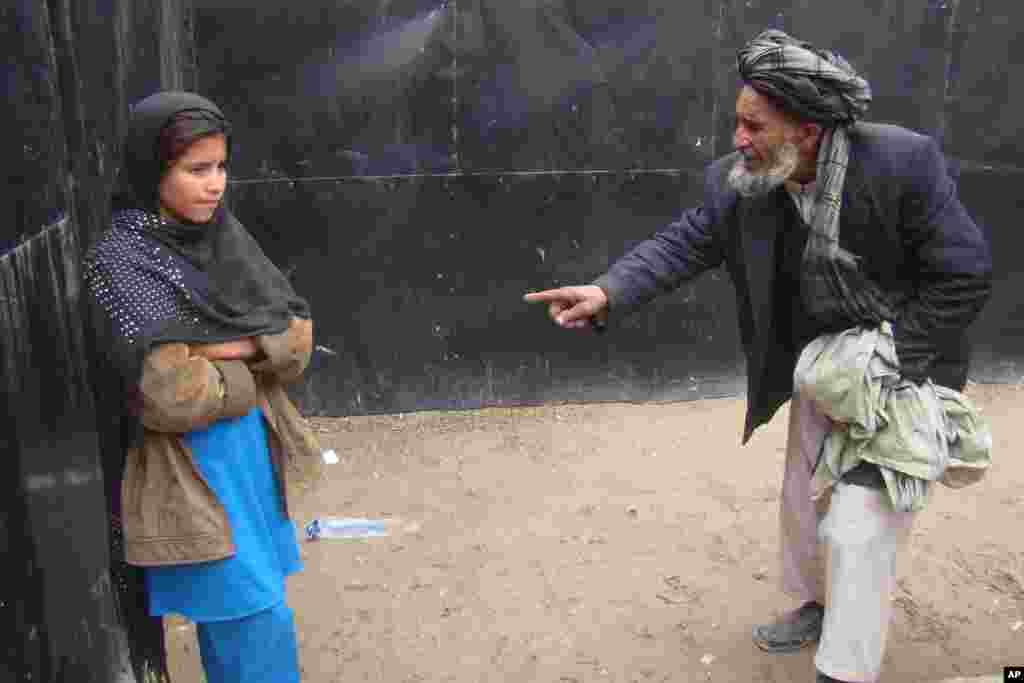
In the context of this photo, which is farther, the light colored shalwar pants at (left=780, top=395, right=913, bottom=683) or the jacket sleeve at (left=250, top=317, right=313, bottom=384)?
the light colored shalwar pants at (left=780, top=395, right=913, bottom=683)

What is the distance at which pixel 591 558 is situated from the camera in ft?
13.2

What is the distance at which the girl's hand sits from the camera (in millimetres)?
2373

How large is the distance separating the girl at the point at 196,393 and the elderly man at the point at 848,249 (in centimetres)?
84

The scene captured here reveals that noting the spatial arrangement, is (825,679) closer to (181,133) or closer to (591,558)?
(591,558)

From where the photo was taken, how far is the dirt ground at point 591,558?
3426 millimetres

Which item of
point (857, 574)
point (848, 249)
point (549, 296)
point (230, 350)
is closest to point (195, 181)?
point (230, 350)

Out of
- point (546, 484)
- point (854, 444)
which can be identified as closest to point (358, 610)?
point (546, 484)

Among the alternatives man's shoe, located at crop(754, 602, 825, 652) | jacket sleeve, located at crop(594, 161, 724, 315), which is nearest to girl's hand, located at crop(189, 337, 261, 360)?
jacket sleeve, located at crop(594, 161, 724, 315)

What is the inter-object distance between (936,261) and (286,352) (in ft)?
5.20

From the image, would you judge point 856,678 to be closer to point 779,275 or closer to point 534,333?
point 779,275

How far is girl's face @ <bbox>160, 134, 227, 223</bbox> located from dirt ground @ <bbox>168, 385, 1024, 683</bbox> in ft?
5.25

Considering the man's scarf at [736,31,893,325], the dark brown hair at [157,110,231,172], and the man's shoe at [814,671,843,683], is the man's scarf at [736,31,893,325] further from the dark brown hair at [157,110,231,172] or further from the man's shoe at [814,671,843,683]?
the dark brown hair at [157,110,231,172]

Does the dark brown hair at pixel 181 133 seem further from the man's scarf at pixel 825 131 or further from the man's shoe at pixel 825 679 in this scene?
the man's shoe at pixel 825 679

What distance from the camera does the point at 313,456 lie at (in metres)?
2.63
